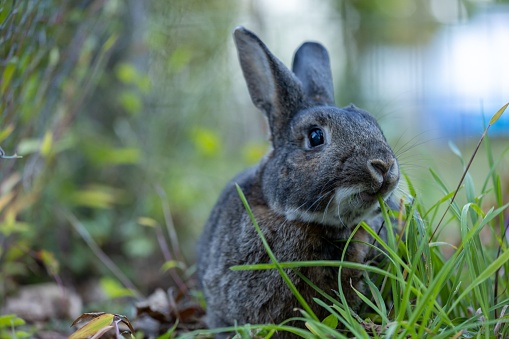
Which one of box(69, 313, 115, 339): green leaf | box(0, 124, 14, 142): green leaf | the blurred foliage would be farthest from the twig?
box(69, 313, 115, 339): green leaf

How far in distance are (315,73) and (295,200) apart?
0.99 m

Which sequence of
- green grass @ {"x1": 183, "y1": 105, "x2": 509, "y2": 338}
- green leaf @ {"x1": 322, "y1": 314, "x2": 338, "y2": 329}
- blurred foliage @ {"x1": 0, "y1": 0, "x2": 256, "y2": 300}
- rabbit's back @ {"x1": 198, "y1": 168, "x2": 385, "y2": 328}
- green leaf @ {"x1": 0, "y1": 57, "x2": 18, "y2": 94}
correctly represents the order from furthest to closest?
blurred foliage @ {"x1": 0, "y1": 0, "x2": 256, "y2": 300} < green leaf @ {"x1": 0, "y1": 57, "x2": 18, "y2": 94} < rabbit's back @ {"x1": 198, "y1": 168, "x2": 385, "y2": 328} < green leaf @ {"x1": 322, "y1": 314, "x2": 338, "y2": 329} < green grass @ {"x1": 183, "y1": 105, "x2": 509, "y2": 338}

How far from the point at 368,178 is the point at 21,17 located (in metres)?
1.88

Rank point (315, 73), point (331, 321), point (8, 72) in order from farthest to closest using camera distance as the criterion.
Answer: point (315, 73)
point (8, 72)
point (331, 321)

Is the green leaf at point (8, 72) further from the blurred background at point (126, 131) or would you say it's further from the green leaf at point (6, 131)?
the green leaf at point (6, 131)

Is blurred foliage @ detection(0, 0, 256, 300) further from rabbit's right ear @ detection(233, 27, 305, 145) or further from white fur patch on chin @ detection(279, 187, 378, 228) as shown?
white fur patch on chin @ detection(279, 187, 378, 228)

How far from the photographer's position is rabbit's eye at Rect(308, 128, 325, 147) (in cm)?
267

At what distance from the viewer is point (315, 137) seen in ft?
8.84

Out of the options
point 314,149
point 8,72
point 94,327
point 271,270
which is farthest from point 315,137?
point 8,72

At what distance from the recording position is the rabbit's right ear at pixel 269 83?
9.78 ft

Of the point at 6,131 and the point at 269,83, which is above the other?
the point at 269,83

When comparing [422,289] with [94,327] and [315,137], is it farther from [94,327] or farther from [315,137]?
[94,327]

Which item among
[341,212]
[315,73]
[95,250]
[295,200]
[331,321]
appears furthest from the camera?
[95,250]

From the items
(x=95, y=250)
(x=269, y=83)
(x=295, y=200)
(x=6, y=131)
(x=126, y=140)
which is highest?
(x=269, y=83)
